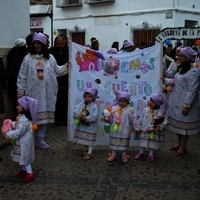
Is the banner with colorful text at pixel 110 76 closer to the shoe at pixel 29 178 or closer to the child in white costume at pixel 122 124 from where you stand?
the child in white costume at pixel 122 124

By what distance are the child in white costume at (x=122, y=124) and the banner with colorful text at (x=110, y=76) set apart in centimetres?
48

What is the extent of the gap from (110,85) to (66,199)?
7.20ft

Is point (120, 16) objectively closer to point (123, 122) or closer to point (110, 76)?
point (110, 76)

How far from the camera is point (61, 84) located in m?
A: 7.10

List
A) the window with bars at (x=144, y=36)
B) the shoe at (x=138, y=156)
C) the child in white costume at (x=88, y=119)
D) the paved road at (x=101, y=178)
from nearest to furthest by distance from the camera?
the paved road at (x=101, y=178)
the child in white costume at (x=88, y=119)
the shoe at (x=138, y=156)
the window with bars at (x=144, y=36)

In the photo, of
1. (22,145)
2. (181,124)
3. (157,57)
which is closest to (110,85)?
(157,57)

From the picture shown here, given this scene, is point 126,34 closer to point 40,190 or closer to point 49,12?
point 49,12

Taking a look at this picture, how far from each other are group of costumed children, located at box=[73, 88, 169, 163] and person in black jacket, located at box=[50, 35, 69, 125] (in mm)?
2031

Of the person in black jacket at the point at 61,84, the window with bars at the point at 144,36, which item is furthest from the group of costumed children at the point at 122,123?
the window with bars at the point at 144,36

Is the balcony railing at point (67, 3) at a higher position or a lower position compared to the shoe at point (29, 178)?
higher

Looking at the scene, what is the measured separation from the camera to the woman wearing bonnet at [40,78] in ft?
17.6

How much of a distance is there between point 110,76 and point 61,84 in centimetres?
195

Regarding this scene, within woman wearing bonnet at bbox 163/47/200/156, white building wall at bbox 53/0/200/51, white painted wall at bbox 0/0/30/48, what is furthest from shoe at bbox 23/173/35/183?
white building wall at bbox 53/0/200/51

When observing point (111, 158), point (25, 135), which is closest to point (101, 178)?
point (111, 158)
